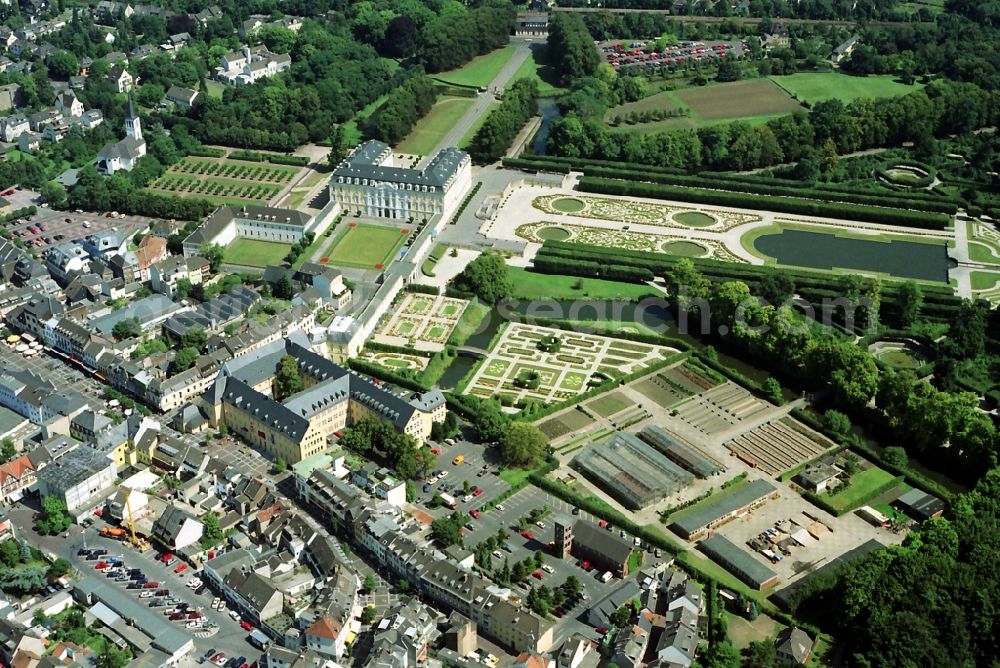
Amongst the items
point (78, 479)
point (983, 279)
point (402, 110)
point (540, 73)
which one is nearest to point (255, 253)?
point (402, 110)

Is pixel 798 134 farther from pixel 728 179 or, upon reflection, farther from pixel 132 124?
pixel 132 124

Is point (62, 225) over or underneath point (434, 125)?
over

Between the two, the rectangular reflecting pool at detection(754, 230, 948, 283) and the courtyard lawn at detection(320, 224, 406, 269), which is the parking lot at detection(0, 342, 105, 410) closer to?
the courtyard lawn at detection(320, 224, 406, 269)

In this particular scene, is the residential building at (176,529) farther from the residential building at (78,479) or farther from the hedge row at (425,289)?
the hedge row at (425,289)

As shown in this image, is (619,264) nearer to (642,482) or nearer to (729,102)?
(642,482)

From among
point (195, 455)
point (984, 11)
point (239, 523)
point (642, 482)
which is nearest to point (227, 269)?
point (195, 455)

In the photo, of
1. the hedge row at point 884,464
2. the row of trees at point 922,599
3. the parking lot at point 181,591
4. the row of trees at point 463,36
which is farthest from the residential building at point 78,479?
the row of trees at point 463,36
